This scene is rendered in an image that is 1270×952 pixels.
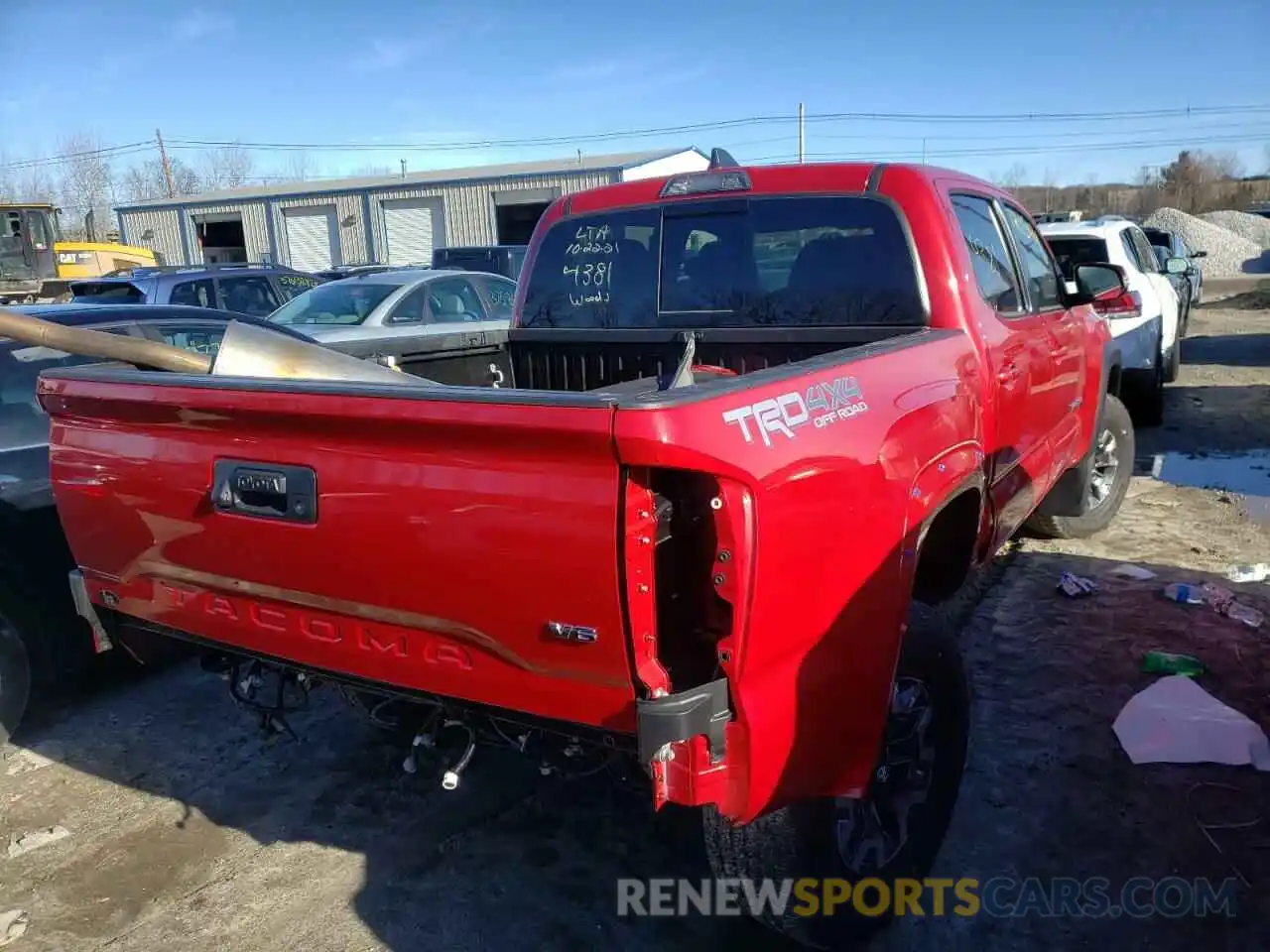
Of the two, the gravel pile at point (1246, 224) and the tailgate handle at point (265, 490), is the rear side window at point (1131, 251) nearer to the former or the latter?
the tailgate handle at point (265, 490)

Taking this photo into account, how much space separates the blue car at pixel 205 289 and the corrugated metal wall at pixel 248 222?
2628cm

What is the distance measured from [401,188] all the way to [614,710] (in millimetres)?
34647

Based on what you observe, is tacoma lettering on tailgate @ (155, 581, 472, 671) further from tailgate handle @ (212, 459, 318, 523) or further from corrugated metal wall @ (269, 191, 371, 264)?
corrugated metal wall @ (269, 191, 371, 264)

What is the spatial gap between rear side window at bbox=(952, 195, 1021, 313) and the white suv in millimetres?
4720

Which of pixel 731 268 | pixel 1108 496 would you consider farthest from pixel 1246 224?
pixel 731 268

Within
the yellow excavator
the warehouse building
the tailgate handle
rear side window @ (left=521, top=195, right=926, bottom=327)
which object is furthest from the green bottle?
the warehouse building

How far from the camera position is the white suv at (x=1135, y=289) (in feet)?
28.4

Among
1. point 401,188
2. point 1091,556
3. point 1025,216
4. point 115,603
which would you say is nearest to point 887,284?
point 1025,216

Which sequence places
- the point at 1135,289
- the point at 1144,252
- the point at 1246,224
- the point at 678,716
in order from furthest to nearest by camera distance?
the point at 1246,224 < the point at 1144,252 < the point at 1135,289 < the point at 678,716

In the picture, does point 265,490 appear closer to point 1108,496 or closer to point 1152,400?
point 1108,496

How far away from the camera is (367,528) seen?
225 centimetres

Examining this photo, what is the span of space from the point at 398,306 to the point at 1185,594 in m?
7.25

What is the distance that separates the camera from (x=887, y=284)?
355 cm

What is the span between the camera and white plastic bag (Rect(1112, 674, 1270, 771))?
11.8ft
